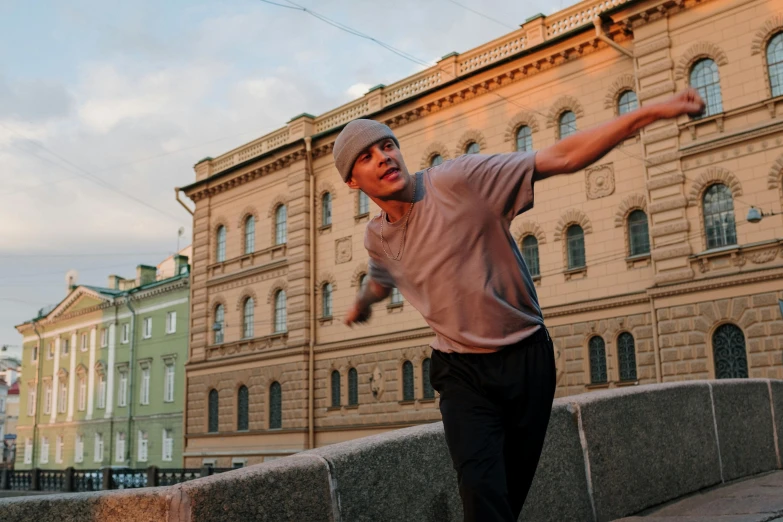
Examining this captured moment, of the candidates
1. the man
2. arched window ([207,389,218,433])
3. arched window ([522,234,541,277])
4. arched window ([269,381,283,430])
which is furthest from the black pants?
arched window ([207,389,218,433])

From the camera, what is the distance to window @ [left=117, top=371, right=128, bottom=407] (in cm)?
4734

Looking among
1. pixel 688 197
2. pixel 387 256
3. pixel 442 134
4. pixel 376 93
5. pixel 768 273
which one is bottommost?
pixel 387 256

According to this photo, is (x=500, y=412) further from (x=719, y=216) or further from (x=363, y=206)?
(x=363, y=206)

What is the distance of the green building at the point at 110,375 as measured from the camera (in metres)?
43.5

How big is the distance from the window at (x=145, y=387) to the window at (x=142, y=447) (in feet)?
5.55

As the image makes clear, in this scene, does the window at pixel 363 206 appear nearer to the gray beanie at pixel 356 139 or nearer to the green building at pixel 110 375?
the green building at pixel 110 375

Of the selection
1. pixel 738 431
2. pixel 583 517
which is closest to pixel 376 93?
pixel 738 431

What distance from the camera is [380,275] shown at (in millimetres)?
3453

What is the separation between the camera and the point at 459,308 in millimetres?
2949

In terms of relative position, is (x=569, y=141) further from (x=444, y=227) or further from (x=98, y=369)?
(x=98, y=369)

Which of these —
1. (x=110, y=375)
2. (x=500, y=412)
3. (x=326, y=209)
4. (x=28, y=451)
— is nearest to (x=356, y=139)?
(x=500, y=412)

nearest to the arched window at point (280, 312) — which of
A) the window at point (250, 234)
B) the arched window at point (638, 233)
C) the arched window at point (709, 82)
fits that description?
the window at point (250, 234)

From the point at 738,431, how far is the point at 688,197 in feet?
52.2

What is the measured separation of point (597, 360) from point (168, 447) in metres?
26.1
